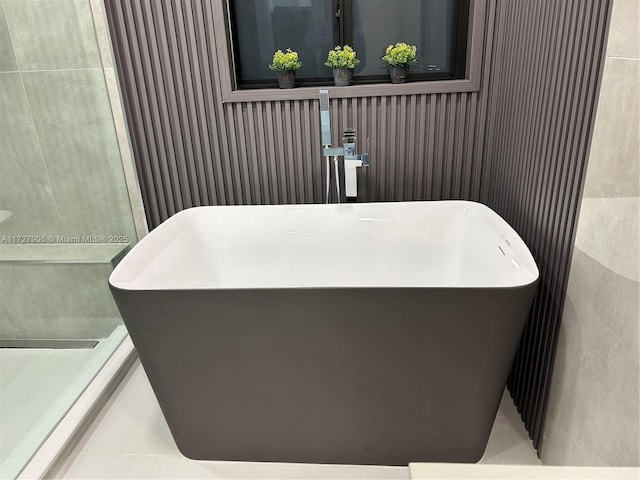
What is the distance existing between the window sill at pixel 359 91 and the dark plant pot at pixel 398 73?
5 cm

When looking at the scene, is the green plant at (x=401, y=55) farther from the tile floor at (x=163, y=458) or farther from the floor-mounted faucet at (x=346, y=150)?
the tile floor at (x=163, y=458)

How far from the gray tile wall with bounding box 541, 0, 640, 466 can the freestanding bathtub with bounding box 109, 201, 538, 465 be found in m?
0.16

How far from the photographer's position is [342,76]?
2.12m

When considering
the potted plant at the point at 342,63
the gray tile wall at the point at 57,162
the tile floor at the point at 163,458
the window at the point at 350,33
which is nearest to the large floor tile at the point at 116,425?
the tile floor at the point at 163,458

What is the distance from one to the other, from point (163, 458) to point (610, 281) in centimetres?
155

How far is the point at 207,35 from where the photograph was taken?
2.06 metres

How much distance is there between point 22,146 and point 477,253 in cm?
200

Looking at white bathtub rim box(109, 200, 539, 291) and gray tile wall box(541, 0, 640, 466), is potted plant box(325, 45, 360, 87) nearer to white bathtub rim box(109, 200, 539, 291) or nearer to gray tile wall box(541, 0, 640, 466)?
white bathtub rim box(109, 200, 539, 291)

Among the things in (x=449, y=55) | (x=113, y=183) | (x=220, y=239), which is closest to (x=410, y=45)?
(x=449, y=55)

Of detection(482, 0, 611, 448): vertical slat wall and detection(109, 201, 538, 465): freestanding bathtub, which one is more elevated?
detection(482, 0, 611, 448): vertical slat wall

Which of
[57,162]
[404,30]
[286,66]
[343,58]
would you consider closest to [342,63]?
[343,58]

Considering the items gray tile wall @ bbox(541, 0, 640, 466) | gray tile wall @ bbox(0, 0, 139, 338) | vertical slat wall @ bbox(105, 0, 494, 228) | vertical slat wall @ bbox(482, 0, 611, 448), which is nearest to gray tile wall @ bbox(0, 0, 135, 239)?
gray tile wall @ bbox(0, 0, 139, 338)

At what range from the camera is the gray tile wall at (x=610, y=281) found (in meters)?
1.10

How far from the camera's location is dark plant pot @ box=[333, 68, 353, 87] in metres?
2.12
